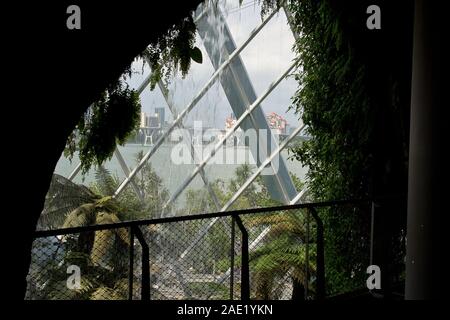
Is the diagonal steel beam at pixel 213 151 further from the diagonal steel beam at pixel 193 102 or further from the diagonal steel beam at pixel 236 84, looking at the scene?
the diagonal steel beam at pixel 193 102

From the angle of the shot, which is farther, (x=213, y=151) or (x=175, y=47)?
(x=213, y=151)

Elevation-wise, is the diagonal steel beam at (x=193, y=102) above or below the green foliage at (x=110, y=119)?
above

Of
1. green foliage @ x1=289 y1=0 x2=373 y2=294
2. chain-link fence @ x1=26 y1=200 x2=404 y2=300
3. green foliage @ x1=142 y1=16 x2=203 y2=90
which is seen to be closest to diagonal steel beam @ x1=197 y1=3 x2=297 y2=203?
chain-link fence @ x1=26 y1=200 x2=404 y2=300

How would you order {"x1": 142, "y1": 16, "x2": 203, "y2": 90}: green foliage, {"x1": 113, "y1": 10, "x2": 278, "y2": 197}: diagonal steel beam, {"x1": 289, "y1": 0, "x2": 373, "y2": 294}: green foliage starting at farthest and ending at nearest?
{"x1": 113, "y1": 10, "x2": 278, "y2": 197}: diagonal steel beam, {"x1": 289, "y1": 0, "x2": 373, "y2": 294}: green foliage, {"x1": 142, "y1": 16, "x2": 203, "y2": 90}: green foliage

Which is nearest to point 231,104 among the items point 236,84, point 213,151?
point 236,84

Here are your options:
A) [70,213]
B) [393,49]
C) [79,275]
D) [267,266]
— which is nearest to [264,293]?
[267,266]

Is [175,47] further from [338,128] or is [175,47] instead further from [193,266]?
[193,266]

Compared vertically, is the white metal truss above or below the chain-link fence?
above

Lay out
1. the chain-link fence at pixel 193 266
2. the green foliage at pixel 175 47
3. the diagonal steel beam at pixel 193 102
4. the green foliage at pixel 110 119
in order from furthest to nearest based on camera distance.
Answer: the diagonal steel beam at pixel 193 102
the chain-link fence at pixel 193 266
the green foliage at pixel 110 119
the green foliage at pixel 175 47

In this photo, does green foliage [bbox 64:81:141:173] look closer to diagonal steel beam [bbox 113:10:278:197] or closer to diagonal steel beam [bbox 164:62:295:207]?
diagonal steel beam [bbox 113:10:278:197]

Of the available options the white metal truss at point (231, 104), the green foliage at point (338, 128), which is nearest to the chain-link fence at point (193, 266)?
the green foliage at point (338, 128)

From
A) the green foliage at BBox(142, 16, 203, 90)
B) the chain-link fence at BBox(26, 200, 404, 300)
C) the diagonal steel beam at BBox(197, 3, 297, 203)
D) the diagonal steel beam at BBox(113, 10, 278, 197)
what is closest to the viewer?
the green foliage at BBox(142, 16, 203, 90)

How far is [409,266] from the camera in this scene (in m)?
3.08
